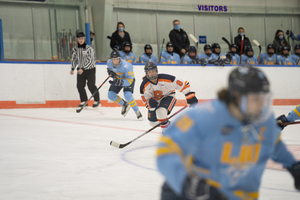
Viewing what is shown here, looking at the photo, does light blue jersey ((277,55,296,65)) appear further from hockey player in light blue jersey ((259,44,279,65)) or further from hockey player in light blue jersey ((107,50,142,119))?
hockey player in light blue jersey ((107,50,142,119))

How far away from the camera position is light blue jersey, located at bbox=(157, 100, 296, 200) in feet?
3.51

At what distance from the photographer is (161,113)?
426 cm

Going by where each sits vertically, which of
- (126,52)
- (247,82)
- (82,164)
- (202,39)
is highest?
(202,39)

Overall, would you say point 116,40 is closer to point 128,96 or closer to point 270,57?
point 128,96

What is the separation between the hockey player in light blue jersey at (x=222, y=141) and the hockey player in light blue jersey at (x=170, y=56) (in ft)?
25.9

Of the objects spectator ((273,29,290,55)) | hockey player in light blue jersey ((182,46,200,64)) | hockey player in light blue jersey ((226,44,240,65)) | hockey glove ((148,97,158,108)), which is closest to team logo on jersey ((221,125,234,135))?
hockey glove ((148,97,158,108))

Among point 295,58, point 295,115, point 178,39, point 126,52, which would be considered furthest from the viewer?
point 295,58

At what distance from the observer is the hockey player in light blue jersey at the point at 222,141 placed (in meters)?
1.04

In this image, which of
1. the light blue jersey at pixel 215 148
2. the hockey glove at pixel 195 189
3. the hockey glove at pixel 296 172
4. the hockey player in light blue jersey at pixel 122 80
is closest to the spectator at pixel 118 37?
the hockey player in light blue jersey at pixel 122 80

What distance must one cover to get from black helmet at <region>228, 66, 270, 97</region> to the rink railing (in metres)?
6.54

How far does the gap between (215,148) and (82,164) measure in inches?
87.3

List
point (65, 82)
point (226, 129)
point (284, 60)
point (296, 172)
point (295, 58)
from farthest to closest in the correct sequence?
point (295, 58), point (284, 60), point (65, 82), point (296, 172), point (226, 129)

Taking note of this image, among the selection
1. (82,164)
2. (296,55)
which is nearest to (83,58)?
(82,164)

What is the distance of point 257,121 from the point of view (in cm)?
110
